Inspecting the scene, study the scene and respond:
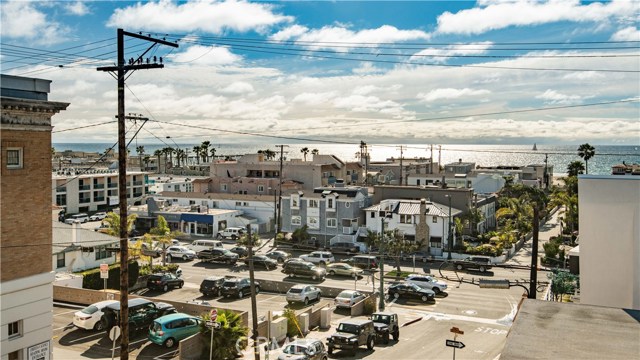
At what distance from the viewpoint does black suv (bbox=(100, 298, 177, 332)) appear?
27438 mm

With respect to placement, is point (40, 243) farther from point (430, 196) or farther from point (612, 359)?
point (430, 196)

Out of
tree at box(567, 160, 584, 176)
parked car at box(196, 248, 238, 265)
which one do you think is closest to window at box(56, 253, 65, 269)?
parked car at box(196, 248, 238, 265)

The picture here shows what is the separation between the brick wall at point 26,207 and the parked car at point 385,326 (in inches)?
626

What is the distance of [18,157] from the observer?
18969mm

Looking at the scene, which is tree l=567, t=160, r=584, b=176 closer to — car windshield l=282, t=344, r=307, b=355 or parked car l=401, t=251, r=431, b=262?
parked car l=401, t=251, r=431, b=262

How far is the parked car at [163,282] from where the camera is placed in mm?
39125

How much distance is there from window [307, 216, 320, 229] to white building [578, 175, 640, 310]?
40.1 m

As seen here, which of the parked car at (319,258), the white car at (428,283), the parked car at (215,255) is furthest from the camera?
the parked car at (319,258)

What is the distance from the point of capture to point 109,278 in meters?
38.7

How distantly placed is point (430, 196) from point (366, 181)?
3889cm

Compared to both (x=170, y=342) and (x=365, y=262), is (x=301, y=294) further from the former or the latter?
(x=365, y=262)

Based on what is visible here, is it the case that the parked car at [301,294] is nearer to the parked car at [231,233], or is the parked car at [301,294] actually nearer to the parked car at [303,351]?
the parked car at [303,351]

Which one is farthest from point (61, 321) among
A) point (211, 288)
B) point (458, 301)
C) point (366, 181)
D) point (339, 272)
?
point (366, 181)

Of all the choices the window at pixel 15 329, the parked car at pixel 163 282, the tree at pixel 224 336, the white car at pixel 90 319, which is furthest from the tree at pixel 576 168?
the window at pixel 15 329
